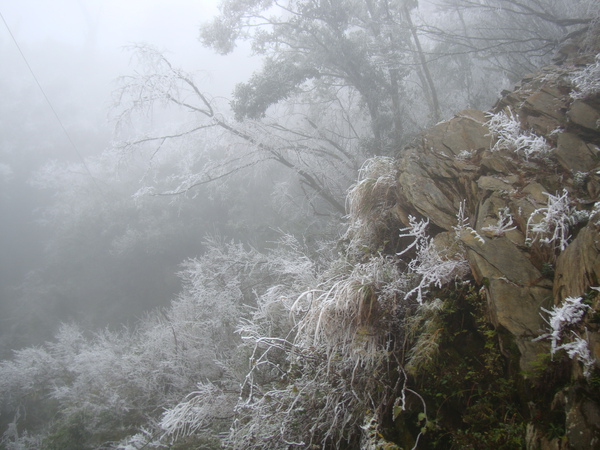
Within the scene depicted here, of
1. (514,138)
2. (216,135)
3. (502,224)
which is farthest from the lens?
(216,135)

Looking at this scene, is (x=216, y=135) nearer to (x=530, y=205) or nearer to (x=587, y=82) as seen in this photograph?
(x=587, y=82)

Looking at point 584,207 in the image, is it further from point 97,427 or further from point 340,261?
point 97,427

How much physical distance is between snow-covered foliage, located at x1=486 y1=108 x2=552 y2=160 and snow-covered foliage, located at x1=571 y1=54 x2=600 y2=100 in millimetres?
617

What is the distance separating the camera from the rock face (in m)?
1.97

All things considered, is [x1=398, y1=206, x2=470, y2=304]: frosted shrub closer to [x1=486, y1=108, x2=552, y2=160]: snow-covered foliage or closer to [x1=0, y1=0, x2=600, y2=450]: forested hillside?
[x1=0, y1=0, x2=600, y2=450]: forested hillside

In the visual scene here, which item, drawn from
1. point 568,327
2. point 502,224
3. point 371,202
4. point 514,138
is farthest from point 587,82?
point 568,327

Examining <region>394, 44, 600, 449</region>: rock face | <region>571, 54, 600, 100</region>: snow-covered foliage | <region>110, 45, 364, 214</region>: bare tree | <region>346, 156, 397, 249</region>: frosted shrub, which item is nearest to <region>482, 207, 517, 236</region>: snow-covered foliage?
<region>394, 44, 600, 449</region>: rock face

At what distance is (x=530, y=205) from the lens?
279 centimetres

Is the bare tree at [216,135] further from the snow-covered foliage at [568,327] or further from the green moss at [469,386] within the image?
the snow-covered foliage at [568,327]

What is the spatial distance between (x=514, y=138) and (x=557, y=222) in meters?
1.33

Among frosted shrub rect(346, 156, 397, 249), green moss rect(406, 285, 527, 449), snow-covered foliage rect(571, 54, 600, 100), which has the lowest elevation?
green moss rect(406, 285, 527, 449)

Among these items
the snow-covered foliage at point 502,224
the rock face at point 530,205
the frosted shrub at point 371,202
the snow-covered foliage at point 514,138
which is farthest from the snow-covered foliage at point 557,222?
the frosted shrub at point 371,202

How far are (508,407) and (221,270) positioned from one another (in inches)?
339

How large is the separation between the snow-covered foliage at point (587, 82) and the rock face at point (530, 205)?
2.7 inches
